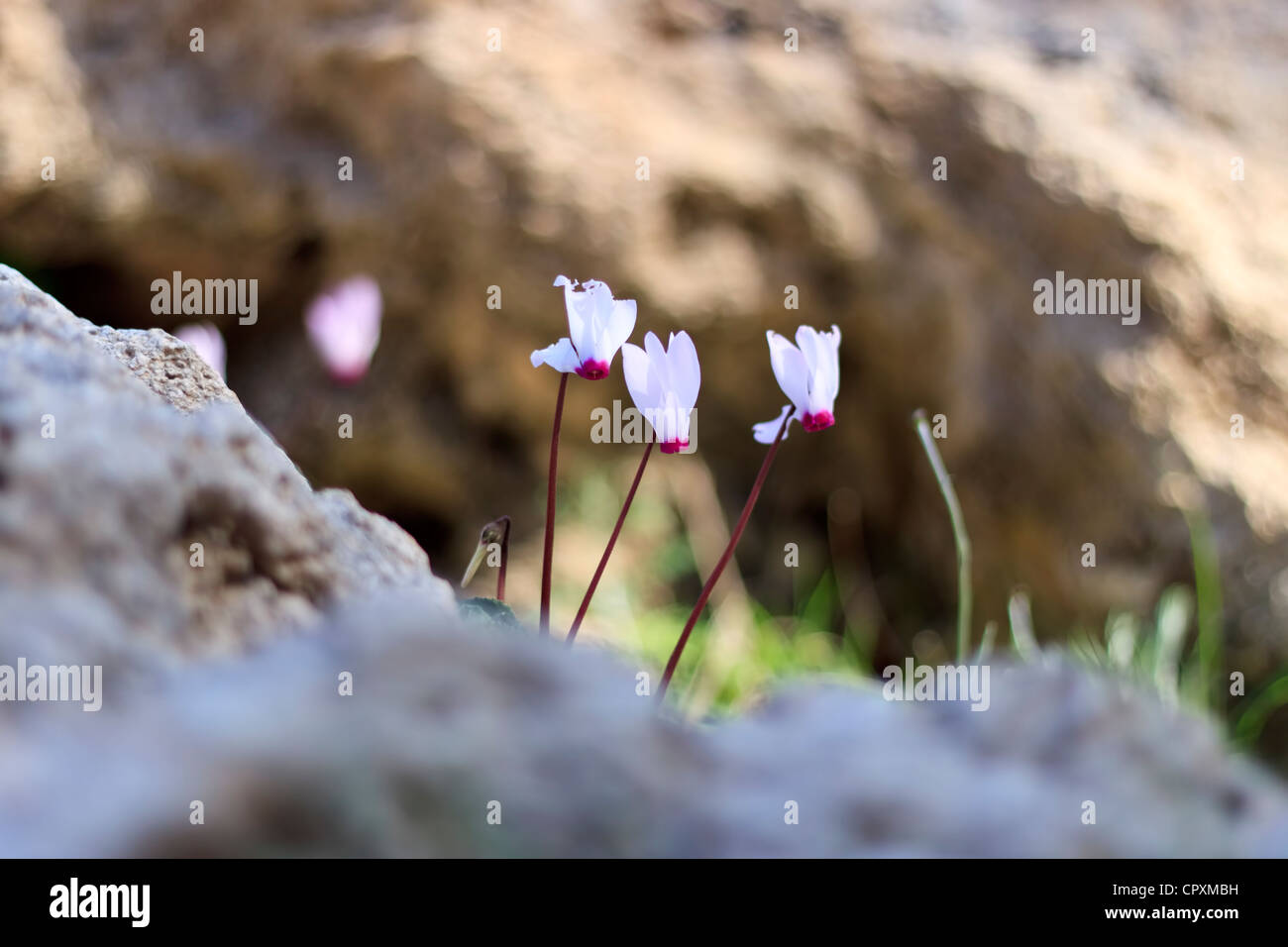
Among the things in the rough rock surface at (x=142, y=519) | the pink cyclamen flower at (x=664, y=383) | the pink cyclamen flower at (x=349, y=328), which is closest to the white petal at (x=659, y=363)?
the pink cyclamen flower at (x=664, y=383)

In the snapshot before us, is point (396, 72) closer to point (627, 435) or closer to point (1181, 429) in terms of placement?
point (627, 435)

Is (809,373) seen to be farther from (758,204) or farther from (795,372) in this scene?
(758,204)

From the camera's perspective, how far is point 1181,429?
2.49 m

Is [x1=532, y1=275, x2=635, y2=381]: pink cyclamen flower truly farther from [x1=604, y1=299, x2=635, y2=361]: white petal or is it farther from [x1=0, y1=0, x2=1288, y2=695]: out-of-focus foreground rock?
[x1=0, y1=0, x2=1288, y2=695]: out-of-focus foreground rock

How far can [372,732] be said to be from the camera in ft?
1.41

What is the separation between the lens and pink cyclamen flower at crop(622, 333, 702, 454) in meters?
1.04

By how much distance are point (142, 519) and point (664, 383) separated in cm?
57

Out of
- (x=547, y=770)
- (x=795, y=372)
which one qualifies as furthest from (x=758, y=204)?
(x=547, y=770)

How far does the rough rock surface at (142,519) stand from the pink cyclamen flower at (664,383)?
14.8 inches

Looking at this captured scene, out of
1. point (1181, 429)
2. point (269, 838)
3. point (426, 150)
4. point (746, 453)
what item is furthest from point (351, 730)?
point (746, 453)

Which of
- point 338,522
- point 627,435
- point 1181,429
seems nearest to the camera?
point 338,522

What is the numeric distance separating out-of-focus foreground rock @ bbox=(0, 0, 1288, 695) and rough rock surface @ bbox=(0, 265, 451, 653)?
79.5 inches

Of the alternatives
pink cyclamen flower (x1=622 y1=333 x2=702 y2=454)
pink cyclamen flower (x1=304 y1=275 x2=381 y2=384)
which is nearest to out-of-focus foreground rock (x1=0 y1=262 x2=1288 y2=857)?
pink cyclamen flower (x1=622 y1=333 x2=702 y2=454)
